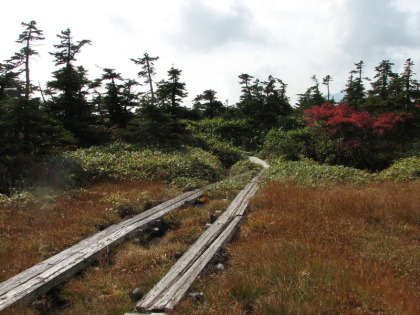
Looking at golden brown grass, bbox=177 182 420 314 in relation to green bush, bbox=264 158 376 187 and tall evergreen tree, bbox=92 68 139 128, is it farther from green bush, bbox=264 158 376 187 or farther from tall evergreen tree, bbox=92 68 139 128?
tall evergreen tree, bbox=92 68 139 128

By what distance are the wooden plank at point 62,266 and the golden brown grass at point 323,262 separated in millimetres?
1999

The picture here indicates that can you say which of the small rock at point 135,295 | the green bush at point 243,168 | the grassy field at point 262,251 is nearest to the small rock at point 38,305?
the grassy field at point 262,251

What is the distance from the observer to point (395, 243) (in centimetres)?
395

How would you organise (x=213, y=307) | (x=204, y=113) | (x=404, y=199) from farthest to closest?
(x=204, y=113)
(x=404, y=199)
(x=213, y=307)

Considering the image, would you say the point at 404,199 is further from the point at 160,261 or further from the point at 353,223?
the point at 160,261

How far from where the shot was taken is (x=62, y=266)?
11.9 feet

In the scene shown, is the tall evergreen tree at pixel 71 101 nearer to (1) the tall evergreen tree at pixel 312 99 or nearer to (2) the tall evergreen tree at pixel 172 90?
(2) the tall evergreen tree at pixel 172 90

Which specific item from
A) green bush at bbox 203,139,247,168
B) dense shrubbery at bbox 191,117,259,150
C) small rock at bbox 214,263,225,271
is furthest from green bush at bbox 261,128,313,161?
small rock at bbox 214,263,225,271

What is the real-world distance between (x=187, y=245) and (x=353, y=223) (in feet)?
10.5

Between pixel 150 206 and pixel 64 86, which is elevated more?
pixel 64 86

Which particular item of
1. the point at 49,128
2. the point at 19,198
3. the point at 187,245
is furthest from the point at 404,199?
the point at 49,128

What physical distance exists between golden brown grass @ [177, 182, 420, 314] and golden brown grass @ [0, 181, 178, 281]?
2.98 m

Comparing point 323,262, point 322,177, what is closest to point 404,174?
point 322,177

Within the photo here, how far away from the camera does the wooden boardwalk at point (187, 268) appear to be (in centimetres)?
272
